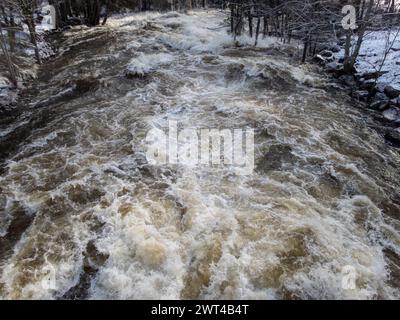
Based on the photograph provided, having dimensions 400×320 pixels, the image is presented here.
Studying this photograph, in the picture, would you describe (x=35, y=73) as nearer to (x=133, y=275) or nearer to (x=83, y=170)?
(x=83, y=170)

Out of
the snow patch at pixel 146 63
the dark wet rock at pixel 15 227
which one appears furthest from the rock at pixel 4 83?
the dark wet rock at pixel 15 227

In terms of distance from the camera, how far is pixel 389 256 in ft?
18.1

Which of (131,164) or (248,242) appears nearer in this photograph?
(248,242)

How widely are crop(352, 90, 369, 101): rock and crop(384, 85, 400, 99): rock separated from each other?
56 centimetres

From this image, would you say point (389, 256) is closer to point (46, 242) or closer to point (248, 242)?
point (248, 242)

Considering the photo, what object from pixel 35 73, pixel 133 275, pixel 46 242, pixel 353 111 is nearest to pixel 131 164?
pixel 46 242

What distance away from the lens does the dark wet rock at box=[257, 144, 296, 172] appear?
7590 mm

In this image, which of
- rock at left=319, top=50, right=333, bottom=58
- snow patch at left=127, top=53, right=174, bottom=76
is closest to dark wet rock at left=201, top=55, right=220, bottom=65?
snow patch at left=127, top=53, right=174, bottom=76

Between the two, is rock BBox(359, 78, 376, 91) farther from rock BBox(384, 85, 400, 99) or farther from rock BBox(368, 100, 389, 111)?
rock BBox(368, 100, 389, 111)

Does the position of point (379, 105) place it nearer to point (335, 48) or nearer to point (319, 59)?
point (319, 59)

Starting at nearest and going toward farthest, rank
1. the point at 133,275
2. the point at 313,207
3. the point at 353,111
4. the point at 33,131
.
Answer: the point at 133,275 → the point at 313,207 → the point at 33,131 → the point at 353,111

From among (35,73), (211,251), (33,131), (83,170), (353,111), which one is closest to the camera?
(211,251)

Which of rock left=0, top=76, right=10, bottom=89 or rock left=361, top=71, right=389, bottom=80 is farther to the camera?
rock left=361, top=71, right=389, bottom=80

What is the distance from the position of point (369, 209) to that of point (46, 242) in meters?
5.66
